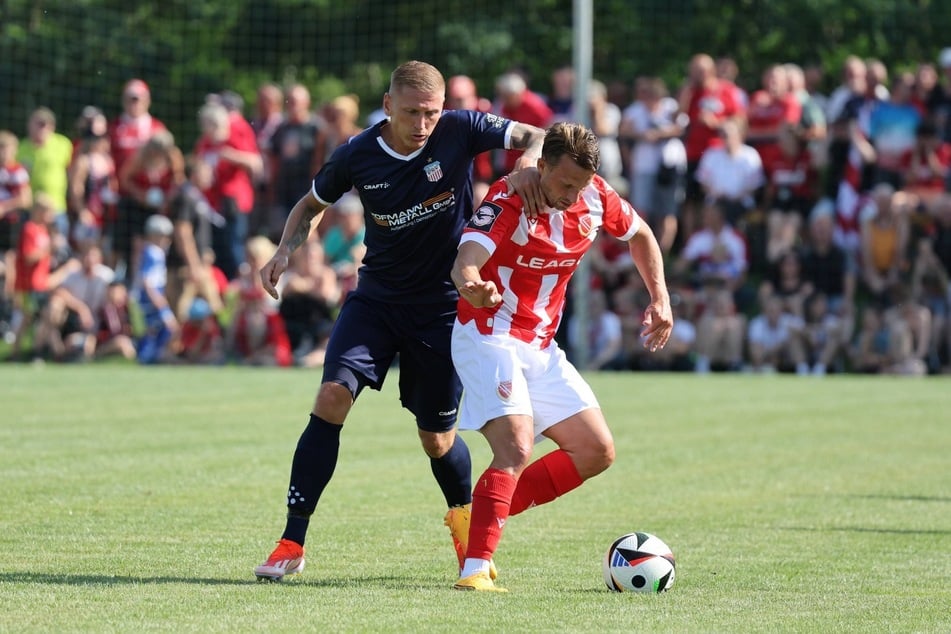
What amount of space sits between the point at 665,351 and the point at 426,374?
507 inches

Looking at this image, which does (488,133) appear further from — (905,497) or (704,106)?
(704,106)

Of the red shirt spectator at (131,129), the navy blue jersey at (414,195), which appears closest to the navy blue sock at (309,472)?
the navy blue jersey at (414,195)

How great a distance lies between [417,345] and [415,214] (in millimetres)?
581

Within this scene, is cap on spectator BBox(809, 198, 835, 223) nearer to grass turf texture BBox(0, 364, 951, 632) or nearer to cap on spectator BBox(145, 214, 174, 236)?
grass turf texture BBox(0, 364, 951, 632)

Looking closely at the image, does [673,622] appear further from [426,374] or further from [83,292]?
[83,292]

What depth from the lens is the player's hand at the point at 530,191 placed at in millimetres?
6484

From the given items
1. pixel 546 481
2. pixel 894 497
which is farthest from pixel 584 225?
pixel 894 497

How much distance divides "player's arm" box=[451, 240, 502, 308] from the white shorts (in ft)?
0.81

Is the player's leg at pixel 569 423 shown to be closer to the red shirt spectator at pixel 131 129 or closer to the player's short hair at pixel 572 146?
the player's short hair at pixel 572 146

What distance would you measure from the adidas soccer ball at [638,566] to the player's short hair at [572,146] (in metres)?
1.54

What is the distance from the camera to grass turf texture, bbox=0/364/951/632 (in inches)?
231

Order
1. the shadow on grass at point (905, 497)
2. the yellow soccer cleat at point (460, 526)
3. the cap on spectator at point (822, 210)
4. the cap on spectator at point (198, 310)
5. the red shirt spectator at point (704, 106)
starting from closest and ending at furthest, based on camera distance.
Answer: the yellow soccer cleat at point (460, 526) < the shadow on grass at point (905, 497) < the cap on spectator at point (822, 210) < the red shirt spectator at point (704, 106) < the cap on spectator at point (198, 310)

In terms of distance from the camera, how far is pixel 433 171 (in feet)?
22.8

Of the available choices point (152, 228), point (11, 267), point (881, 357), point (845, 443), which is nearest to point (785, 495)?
point (845, 443)
